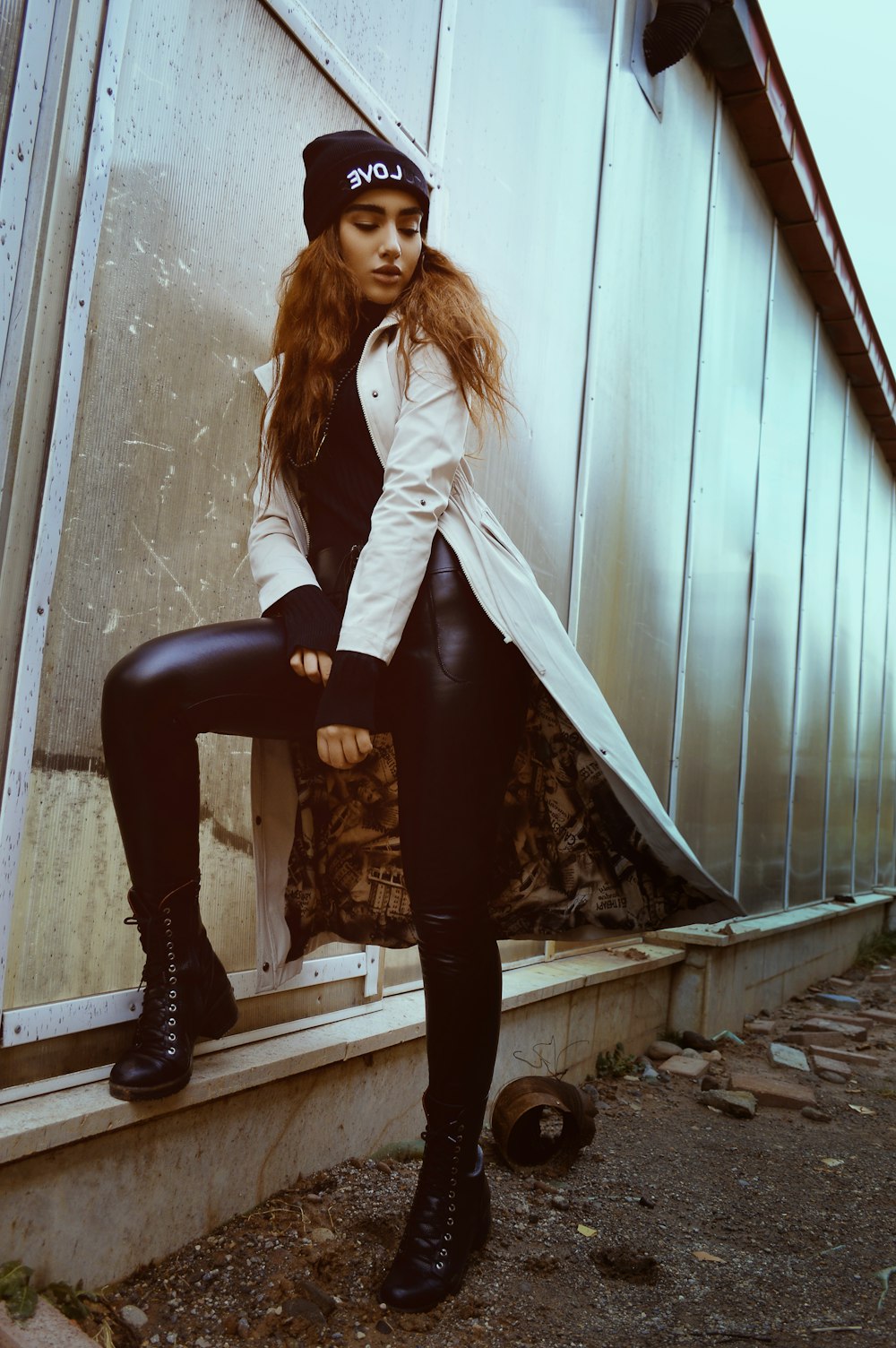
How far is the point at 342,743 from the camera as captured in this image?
69.6 inches

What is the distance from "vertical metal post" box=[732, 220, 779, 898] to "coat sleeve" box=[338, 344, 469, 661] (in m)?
4.48

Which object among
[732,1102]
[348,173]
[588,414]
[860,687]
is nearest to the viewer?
[348,173]

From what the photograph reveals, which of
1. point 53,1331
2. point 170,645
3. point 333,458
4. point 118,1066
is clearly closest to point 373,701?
point 170,645

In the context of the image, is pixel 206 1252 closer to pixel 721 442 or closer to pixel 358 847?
pixel 358 847

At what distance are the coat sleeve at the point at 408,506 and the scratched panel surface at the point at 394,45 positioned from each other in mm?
1156

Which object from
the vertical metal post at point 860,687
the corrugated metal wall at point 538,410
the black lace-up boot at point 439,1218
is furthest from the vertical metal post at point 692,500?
the vertical metal post at point 860,687

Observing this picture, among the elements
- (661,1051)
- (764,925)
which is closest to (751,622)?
(764,925)

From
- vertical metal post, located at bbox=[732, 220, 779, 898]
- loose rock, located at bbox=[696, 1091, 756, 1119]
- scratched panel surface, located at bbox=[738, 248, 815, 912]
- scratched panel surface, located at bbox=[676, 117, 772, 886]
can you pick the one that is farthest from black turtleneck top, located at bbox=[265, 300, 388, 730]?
scratched panel surface, located at bbox=[738, 248, 815, 912]

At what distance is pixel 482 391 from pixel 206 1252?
1.78 meters

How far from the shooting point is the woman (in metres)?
1.82

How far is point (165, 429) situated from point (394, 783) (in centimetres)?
90

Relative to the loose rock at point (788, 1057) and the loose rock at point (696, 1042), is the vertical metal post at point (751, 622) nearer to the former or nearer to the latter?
the loose rock at point (788, 1057)

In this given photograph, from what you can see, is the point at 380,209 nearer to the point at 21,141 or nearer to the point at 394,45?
the point at 21,141

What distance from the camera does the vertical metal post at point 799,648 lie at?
23.1 feet
